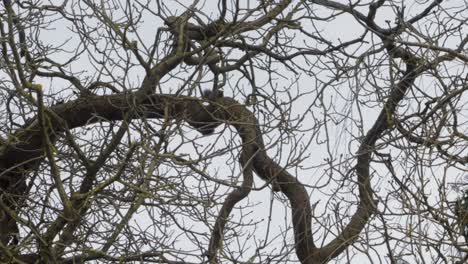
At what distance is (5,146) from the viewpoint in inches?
277

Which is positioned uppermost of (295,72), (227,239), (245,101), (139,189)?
(295,72)

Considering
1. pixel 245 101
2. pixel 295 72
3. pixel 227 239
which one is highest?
pixel 295 72

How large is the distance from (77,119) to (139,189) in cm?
250

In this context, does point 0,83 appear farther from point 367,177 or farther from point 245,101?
point 367,177

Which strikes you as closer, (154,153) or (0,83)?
(154,153)

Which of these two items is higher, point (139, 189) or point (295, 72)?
point (295, 72)

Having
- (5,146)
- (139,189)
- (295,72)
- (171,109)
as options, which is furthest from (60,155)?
(295,72)

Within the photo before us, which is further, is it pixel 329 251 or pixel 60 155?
pixel 329 251

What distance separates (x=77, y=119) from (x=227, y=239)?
1909mm

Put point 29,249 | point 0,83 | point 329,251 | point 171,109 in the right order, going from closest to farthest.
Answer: point 29,249 → point 171,109 → point 329,251 → point 0,83

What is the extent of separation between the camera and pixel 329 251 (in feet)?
25.0

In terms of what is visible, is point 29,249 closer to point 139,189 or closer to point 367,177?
point 139,189

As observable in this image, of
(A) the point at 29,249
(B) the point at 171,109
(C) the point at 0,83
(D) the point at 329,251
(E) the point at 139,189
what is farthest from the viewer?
(C) the point at 0,83

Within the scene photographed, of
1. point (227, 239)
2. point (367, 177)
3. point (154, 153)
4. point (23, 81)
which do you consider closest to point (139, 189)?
point (154, 153)
